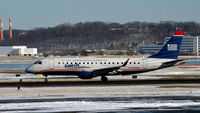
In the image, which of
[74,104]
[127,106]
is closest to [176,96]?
[127,106]

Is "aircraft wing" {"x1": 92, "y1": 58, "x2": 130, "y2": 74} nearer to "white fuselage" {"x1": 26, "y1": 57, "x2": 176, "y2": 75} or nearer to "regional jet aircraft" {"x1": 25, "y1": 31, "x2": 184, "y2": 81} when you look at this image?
"regional jet aircraft" {"x1": 25, "y1": 31, "x2": 184, "y2": 81}

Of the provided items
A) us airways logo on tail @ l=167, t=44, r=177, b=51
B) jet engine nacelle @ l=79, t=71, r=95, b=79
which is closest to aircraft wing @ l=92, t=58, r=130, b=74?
jet engine nacelle @ l=79, t=71, r=95, b=79

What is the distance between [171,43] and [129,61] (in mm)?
6841

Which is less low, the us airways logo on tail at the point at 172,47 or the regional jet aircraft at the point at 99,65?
the us airways logo on tail at the point at 172,47

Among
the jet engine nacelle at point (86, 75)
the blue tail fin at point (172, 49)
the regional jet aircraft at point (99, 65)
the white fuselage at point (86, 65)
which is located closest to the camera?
the jet engine nacelle at point (86, 75)

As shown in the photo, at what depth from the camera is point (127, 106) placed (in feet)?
111

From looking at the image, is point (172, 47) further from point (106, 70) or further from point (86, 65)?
point (86, 65)

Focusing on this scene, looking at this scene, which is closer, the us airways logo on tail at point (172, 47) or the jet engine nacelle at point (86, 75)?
the jet engine nacelle at point (86, 75)

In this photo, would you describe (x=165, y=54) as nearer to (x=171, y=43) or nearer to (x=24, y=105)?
(x=171, y=43)

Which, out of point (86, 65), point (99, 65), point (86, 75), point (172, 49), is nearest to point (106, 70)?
point (99, 65)

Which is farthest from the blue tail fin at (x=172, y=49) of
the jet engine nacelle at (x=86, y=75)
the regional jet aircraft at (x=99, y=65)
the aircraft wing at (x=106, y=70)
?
the jet engine nacelle at (x=86, y=75)

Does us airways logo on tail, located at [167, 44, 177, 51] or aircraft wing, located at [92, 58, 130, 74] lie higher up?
us airways logo on tail, located at [167, 44, 177, 51]

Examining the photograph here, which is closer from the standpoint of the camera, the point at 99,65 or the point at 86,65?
the point at 86,65

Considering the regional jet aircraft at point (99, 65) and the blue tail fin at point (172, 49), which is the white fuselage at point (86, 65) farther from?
the blue tail fin at point (172, 49)
